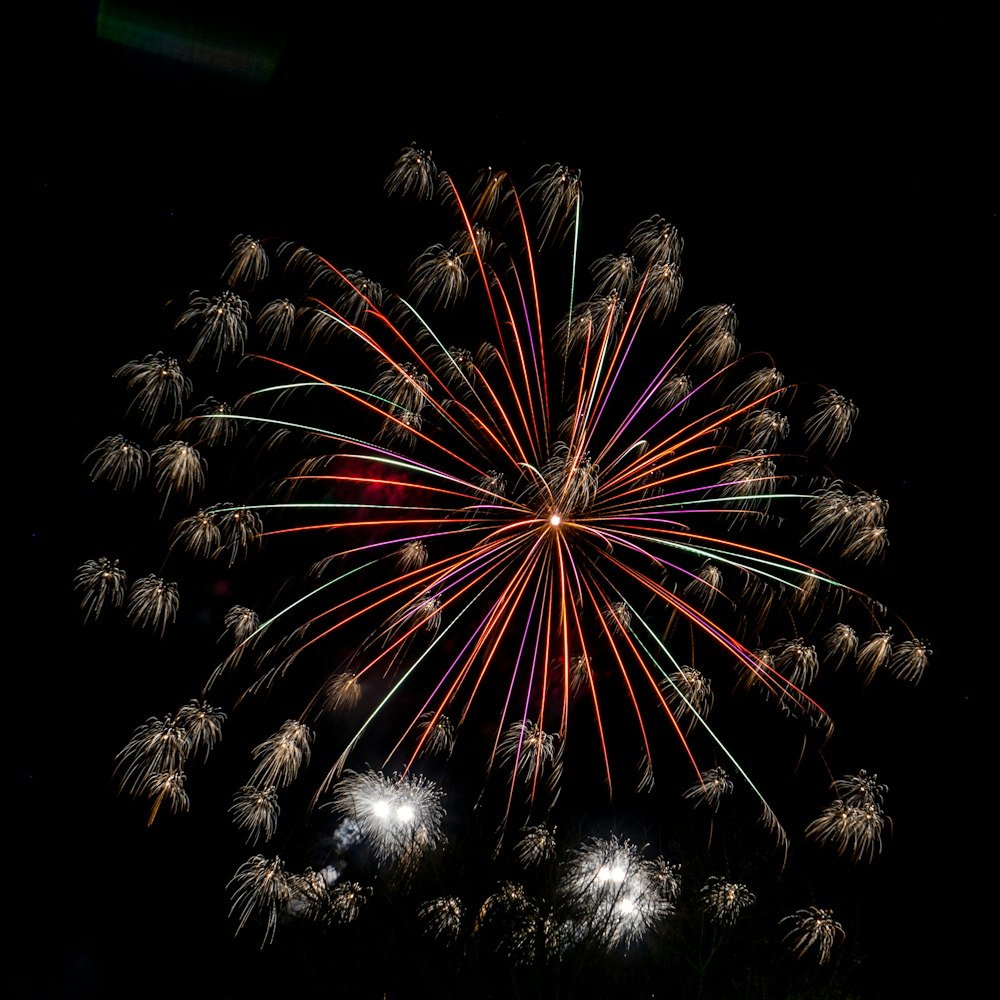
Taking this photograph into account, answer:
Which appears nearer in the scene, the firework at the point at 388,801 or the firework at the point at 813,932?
the firework at the point at 388,801

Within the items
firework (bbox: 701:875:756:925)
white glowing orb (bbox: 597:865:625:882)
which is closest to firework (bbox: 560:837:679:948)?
white glowing orb (bbox: 597:865:625:882)

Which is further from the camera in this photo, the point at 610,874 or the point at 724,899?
the point at 724,899

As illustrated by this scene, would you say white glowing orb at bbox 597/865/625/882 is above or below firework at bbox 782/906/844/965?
below

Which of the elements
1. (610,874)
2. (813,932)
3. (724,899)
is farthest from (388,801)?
(813,932)

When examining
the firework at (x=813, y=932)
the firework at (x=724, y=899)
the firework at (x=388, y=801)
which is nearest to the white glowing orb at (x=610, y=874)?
the firework at (x=724, y=899)

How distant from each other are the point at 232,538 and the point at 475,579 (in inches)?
140

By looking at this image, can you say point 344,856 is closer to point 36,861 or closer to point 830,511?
point 36,861

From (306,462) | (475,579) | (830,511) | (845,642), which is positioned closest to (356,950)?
(475,579)

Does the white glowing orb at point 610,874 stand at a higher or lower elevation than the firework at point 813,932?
lower

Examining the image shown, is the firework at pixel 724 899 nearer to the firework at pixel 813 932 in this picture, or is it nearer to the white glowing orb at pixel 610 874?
the firework at pixel 813 932

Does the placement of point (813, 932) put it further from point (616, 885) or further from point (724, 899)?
point (616, 885)

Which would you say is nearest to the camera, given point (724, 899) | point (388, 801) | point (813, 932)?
point (388, 801)

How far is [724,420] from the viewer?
1467 centimetres

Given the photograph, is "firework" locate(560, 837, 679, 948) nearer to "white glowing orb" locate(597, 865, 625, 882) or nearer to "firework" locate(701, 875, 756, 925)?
"white glowing orb" locate(597, 865, 625, 882)
